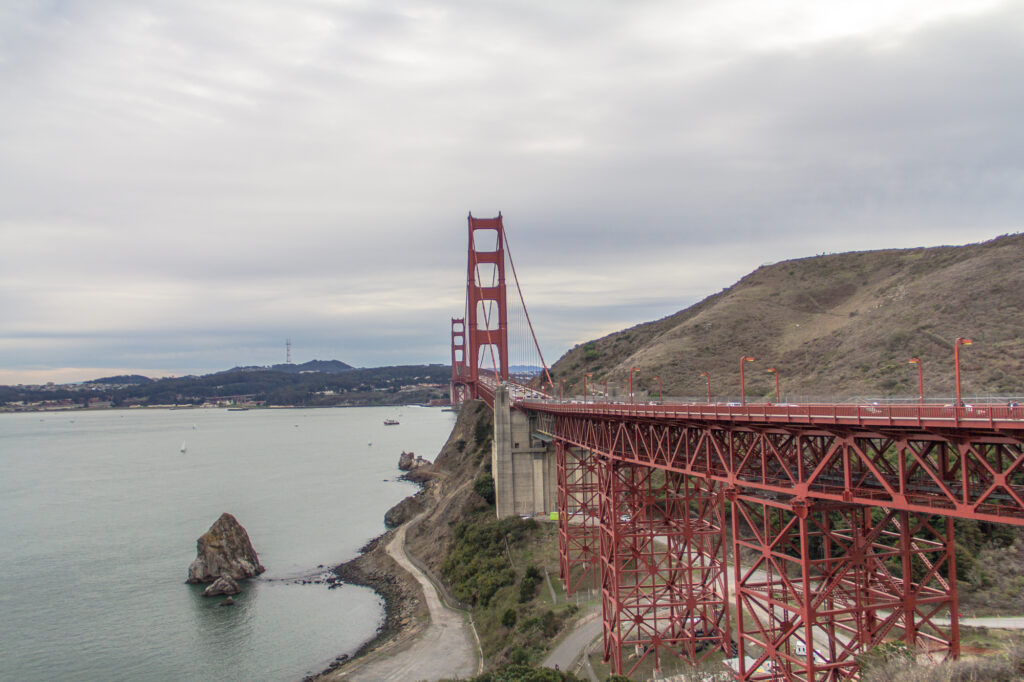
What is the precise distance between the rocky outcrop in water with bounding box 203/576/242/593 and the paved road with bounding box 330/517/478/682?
1360cm

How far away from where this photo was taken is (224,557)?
44.5 metres

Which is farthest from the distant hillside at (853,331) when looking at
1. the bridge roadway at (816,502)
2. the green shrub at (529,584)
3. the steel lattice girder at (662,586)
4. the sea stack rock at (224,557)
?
the sea stack rock at (224,557)

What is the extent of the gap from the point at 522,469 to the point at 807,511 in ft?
91.3

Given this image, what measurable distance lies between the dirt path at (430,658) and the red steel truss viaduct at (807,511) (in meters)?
5.37

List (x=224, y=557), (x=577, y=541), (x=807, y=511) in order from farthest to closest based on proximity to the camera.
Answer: (x=224, y=557) → (x=577, y=541) → (x=807, y=511)

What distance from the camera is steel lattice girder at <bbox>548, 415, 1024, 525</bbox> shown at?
1114cm

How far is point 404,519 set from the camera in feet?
189

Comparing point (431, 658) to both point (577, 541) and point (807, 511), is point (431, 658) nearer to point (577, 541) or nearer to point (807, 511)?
point (577, 541)

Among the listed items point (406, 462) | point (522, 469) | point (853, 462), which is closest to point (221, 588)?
point (522, 469)

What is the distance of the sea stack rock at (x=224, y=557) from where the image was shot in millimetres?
43531

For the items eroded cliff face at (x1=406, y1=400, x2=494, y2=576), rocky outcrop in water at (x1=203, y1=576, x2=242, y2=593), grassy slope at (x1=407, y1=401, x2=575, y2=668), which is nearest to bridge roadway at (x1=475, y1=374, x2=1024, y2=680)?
grassy slope at (x1=407, y1=401, x2=575, y2=668)

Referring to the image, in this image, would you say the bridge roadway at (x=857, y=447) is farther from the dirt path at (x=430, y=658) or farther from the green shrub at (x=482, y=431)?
the green shrub at (x=482, y=431)

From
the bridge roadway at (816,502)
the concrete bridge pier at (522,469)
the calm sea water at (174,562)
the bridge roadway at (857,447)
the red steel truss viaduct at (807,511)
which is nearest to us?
the bridge roadway at (857,447)

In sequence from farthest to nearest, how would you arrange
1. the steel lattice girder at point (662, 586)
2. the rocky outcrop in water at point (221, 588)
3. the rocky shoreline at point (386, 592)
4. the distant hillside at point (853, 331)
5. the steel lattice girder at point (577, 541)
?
the rocky outcrop in water at point (221, 588)
the distant hillside at point (853, 331)
the rocky shoreline at point (386, 592)
the steel lattice girder at point (577, 541)
the steel lattice girder at point (662, 586)
